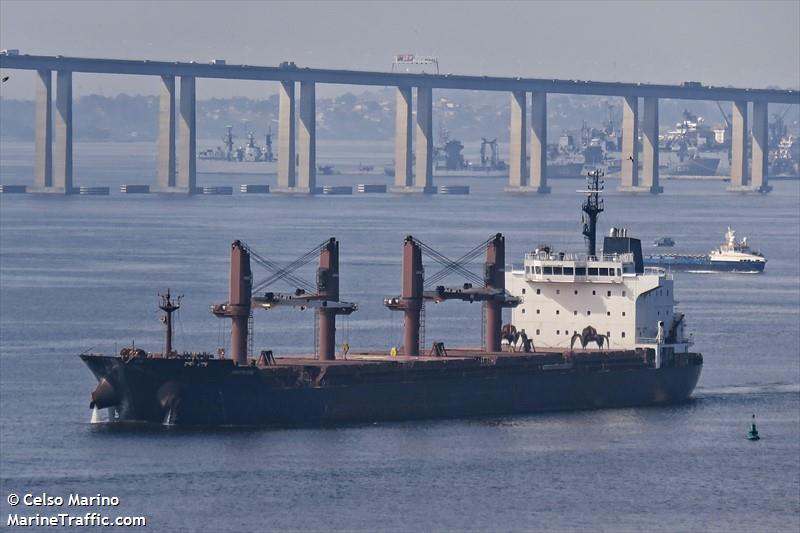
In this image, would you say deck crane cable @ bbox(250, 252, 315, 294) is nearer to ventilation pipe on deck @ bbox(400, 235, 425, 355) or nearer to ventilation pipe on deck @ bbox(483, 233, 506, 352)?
ventilation pipe on deck @ bbox(483, 233, 506, 352)

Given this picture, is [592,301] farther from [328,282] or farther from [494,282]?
[328,282]

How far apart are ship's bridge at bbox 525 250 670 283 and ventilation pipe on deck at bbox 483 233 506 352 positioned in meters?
1.40

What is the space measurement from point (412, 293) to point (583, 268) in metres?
5.77

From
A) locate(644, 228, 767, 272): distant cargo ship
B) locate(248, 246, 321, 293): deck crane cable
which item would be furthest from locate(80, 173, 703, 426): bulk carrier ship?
locate(644, 228, 767, 272): distant cargo ship

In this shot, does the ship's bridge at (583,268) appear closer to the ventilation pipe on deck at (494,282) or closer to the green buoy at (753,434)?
the ventilation pipe on deck at (494,282)

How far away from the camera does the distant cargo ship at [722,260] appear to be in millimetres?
119875

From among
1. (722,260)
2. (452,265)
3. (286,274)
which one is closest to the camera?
(452,265)

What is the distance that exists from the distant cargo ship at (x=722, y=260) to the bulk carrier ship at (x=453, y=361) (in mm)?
50123

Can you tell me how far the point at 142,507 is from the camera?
47125mm

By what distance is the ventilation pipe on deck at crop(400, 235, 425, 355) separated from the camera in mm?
62753

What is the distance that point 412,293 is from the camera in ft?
207

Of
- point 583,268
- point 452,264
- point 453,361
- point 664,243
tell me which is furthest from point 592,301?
point 664,243

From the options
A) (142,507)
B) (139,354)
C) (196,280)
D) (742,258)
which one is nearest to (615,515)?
(142,507)

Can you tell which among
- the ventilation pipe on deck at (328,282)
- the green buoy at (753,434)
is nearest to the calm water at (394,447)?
the green buoy at (753,434)
